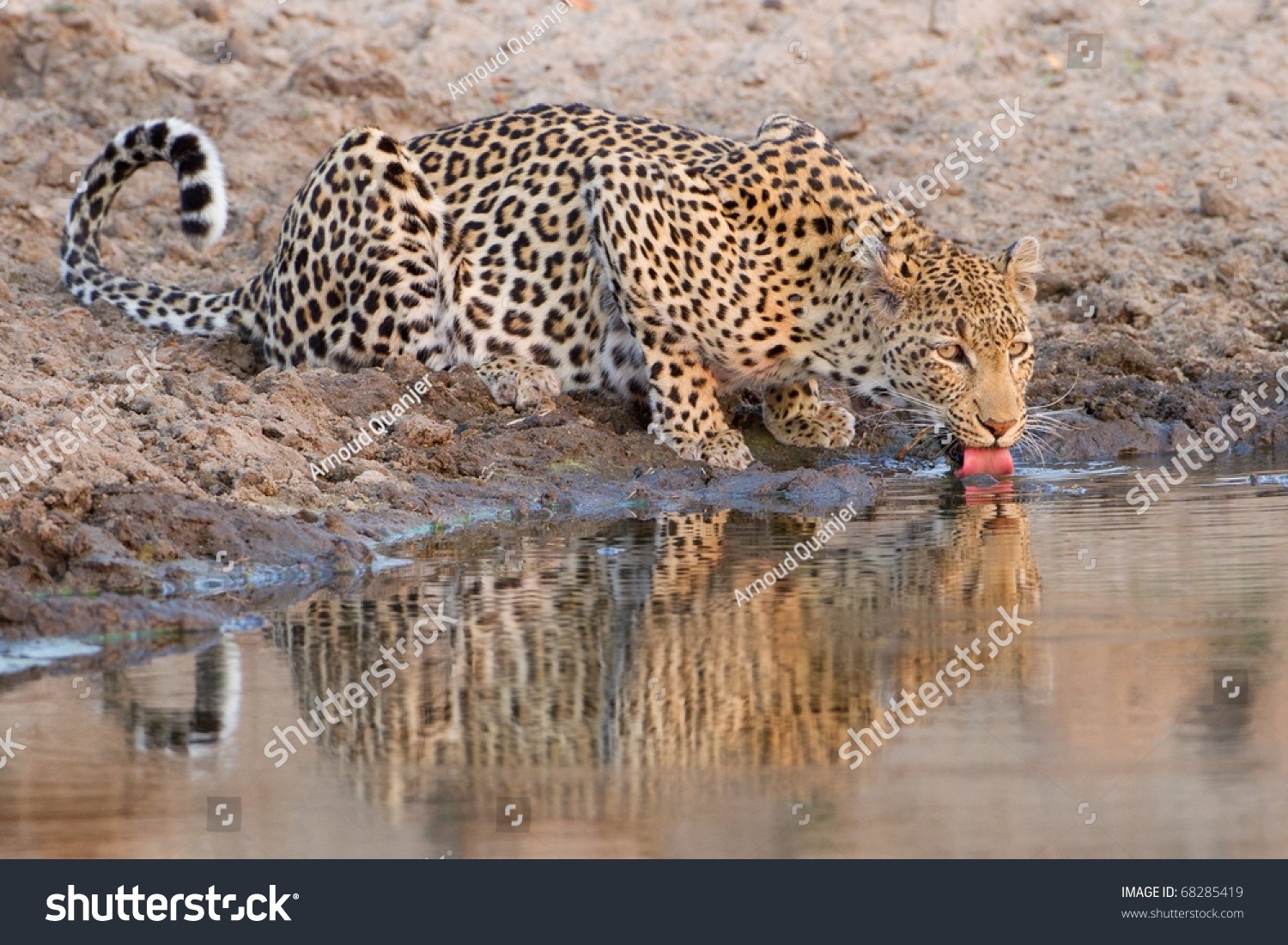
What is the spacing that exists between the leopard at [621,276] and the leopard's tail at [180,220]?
1cm

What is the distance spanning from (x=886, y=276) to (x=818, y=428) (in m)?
1.24

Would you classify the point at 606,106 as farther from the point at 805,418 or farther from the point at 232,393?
the point at 232,393

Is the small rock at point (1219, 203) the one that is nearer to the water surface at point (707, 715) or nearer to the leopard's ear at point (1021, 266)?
the leopard's ear at point (1021, 266)

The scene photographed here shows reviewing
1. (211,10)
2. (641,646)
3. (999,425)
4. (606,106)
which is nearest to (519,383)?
(999,425)

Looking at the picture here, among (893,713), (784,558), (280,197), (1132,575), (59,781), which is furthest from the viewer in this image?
(280,197)

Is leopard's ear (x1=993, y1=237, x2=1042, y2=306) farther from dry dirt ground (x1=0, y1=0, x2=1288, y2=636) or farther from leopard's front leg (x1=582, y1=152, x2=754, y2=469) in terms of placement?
leopard's front leg (x1=582, y1=152, x2=754, y2=469)

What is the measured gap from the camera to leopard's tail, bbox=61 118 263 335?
35.6ft

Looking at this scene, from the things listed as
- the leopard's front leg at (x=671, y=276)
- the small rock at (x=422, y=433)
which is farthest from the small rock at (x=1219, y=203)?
the small rock at (x=422, y=433)

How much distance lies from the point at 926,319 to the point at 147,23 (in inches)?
322

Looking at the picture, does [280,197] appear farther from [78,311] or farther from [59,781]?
[59,781]

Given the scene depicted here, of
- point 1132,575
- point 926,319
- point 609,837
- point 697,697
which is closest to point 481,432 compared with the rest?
point 926,319

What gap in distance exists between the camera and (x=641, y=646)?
659 centimetres

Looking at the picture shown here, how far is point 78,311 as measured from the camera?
11.5 meters

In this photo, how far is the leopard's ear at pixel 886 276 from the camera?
9891mm
